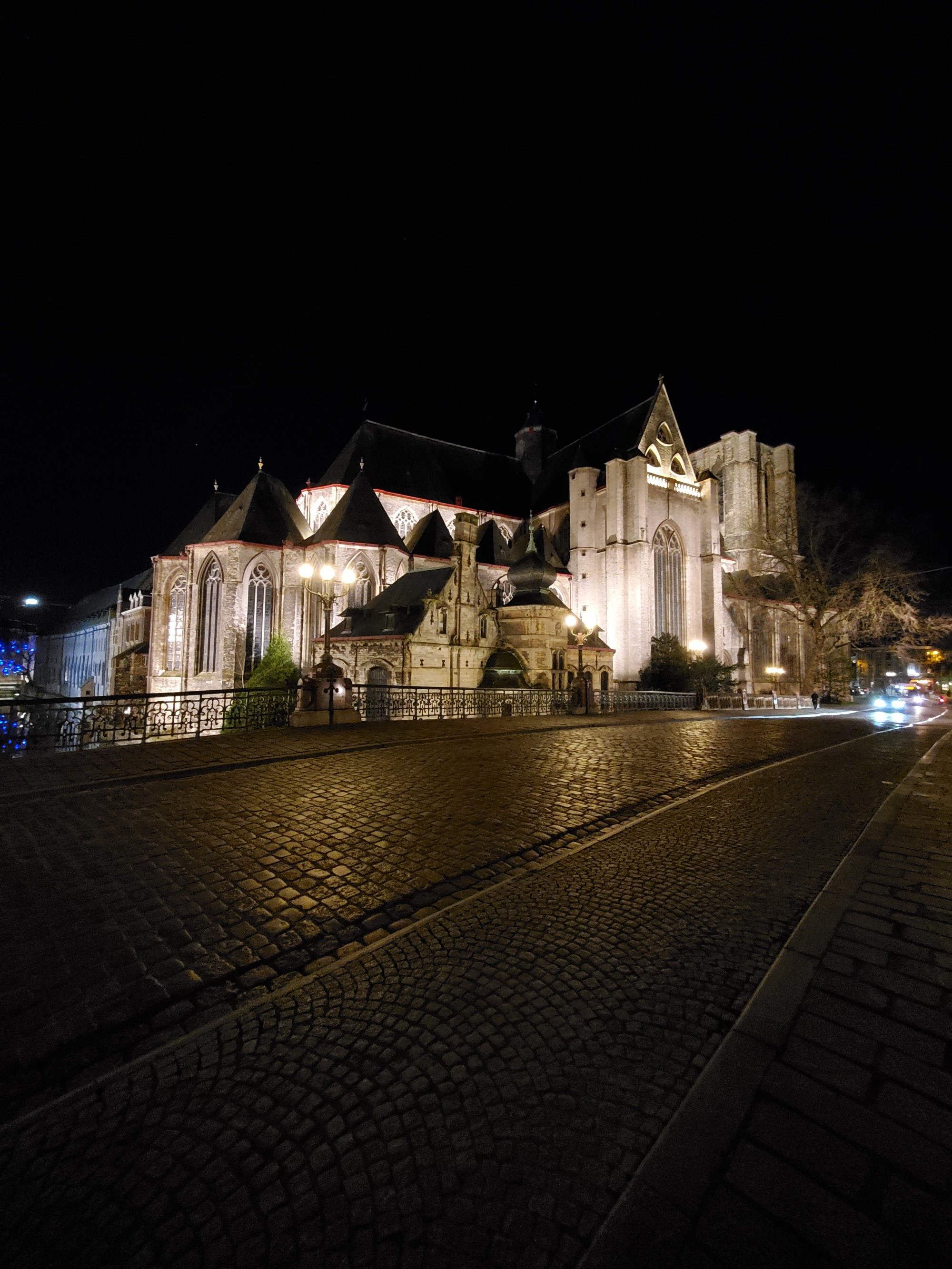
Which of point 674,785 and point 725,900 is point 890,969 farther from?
point 674,785

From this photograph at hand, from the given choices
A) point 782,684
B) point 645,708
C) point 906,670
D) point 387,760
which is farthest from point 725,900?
point 906,670

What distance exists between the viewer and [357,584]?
2800cm

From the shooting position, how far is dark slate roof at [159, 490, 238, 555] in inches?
1225

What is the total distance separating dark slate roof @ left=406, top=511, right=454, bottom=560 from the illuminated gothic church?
4.7 inches

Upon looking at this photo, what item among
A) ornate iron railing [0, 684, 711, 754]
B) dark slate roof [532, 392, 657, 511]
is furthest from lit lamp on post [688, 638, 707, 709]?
dark slate roof [532, 392, 657, 511]

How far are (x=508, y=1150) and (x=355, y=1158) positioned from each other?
0.44 m

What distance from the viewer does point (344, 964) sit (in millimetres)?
2688

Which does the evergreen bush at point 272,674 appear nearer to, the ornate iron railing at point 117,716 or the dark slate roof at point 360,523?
the ornate iron railing at point 117,716

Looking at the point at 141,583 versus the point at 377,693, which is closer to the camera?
the point at 377,693

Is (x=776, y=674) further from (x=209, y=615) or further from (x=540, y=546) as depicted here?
(x=209, y=615)

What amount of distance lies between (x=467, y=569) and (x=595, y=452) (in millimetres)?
17947

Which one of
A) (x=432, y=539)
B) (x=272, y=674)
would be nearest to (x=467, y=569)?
(x=432, y=539)

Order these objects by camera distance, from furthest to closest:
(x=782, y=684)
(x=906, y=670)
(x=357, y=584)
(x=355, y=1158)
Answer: (x=906, y=670) < (x=782, y=684) < (x=357, y=584) < (x=355, y=1158)

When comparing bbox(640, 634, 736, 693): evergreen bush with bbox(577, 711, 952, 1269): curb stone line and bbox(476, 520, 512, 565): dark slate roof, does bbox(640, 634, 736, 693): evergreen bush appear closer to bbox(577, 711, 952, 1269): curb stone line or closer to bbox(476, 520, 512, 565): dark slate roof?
bbox(476, 520, 512, 565): dark slate roof
